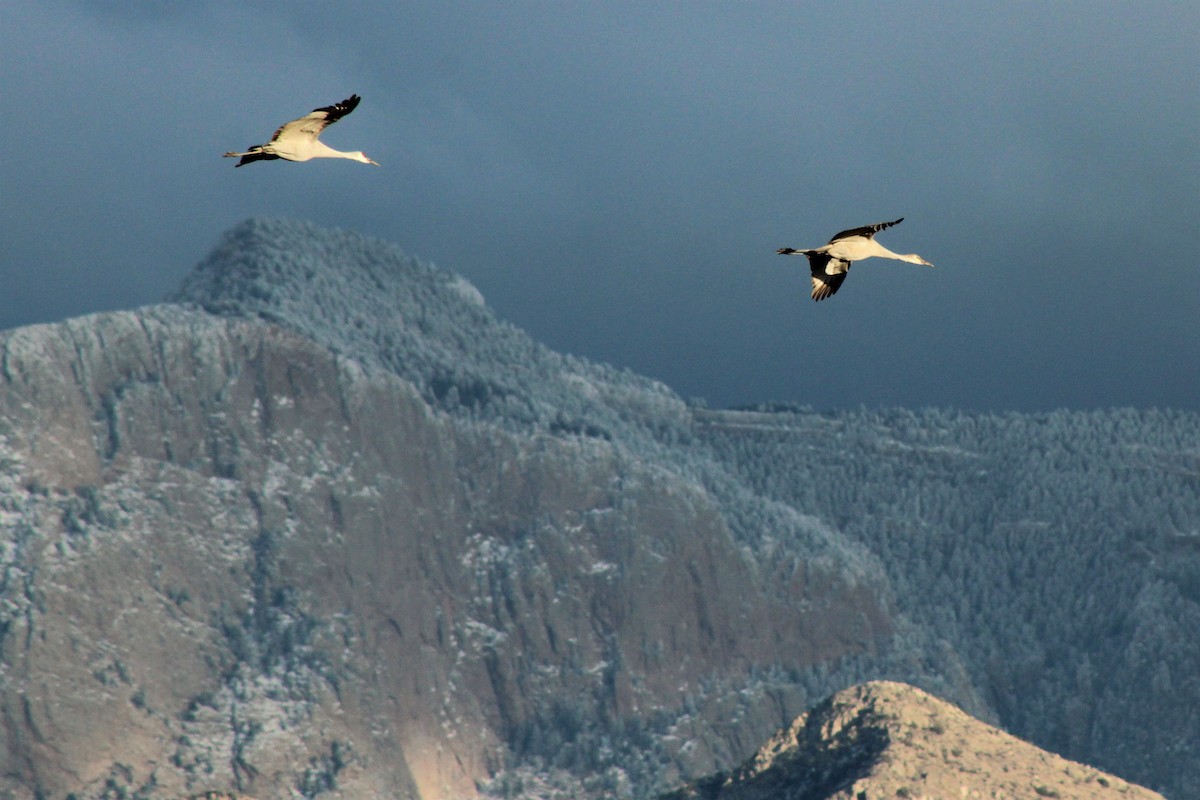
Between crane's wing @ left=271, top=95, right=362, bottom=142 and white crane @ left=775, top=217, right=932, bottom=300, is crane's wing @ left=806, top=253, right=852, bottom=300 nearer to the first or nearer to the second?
white crane @ left=775, top=217, right=932, bottom=300

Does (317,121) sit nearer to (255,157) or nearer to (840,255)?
(255,157)

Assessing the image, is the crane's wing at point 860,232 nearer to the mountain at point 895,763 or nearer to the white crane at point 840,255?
the white crane at point 840,255

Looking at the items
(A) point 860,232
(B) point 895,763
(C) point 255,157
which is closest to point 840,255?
(A) point 860,232

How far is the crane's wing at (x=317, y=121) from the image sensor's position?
2189 inches

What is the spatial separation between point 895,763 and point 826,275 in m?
33.1

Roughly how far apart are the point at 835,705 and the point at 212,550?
105592 mm

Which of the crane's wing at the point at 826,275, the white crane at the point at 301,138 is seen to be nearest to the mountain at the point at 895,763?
the crane's wing at the point at 826,275

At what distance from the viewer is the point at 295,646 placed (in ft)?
634

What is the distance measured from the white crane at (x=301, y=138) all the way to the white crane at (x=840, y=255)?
12.4 m

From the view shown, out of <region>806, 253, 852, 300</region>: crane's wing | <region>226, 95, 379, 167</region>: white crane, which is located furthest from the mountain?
<region>226, 95, 379, 167</region>: white crane

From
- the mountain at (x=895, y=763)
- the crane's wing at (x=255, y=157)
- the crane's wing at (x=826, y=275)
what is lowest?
the mountain at (x=895, y=763)

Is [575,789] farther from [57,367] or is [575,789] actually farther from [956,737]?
[956,737]

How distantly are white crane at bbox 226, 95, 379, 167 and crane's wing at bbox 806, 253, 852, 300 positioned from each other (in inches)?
531

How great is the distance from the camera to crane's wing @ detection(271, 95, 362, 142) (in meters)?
55.6
